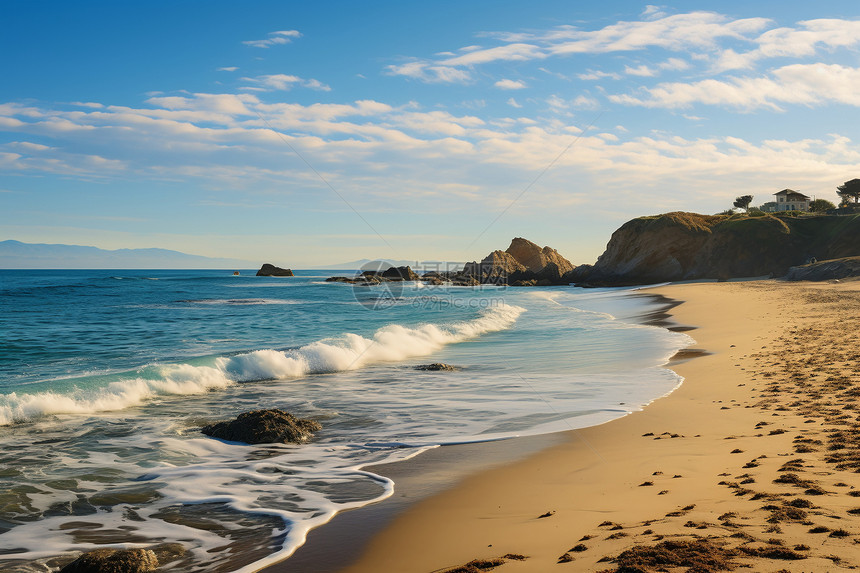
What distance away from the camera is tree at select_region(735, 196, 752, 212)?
328 feet

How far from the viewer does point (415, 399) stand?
10523mm

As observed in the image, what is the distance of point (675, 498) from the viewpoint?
4.64m

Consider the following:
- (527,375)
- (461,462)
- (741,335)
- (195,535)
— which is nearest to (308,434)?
(461,462)

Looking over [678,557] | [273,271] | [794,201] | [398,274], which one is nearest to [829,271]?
[678,557]

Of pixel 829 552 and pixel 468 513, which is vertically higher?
pixel 829 552

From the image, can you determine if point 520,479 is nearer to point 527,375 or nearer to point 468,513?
point 468,513

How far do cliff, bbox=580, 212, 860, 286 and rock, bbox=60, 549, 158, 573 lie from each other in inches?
2405

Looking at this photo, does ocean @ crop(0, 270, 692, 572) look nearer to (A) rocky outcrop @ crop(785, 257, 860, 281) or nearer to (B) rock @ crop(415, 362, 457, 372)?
(B) rock @ crop(415, 362, 457, 372)

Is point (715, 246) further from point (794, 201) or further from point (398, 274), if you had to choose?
point (398, 274)

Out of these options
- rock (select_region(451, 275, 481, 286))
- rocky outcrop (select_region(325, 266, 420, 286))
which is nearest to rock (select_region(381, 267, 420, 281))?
rocky outcrop (select_region(325, 266, 420, 286))

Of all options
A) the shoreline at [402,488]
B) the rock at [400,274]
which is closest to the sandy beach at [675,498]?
the shoreline at [402,488]

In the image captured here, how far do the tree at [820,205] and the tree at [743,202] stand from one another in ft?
30.9

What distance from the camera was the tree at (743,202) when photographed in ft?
328

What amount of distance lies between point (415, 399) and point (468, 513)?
5.64 metres
